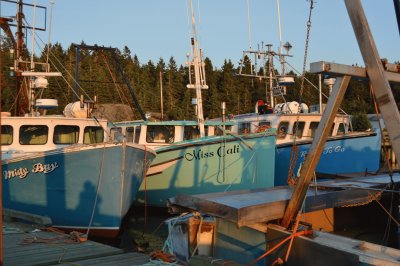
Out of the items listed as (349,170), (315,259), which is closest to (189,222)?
(315,259)

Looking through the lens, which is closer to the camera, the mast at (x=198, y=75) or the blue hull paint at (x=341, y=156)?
the mast at (x=198, y=75)

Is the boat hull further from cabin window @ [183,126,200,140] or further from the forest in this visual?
the forest

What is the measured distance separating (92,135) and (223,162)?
3829 millimetres

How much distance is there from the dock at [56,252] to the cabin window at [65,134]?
4.00 metres

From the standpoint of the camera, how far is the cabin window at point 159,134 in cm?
1526

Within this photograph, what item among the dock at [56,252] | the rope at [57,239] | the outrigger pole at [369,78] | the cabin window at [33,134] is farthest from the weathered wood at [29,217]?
the outrigger pole at [369,78]

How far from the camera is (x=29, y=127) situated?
39.7 ft

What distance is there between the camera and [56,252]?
7008 mm

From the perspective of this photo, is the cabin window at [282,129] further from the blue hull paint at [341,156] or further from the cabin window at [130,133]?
the cabin window at [130,133]

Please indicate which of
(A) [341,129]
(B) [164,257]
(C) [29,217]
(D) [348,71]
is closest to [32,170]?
(C) [29,217]

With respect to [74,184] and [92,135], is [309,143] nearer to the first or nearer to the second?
[92,135]

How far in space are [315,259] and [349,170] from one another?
1382 cm

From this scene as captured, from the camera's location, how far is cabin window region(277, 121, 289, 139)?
16656 mm

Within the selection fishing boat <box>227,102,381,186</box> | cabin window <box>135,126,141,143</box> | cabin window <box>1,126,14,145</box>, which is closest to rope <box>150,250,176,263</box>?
cabin window <box>1,126,14,145</box>
